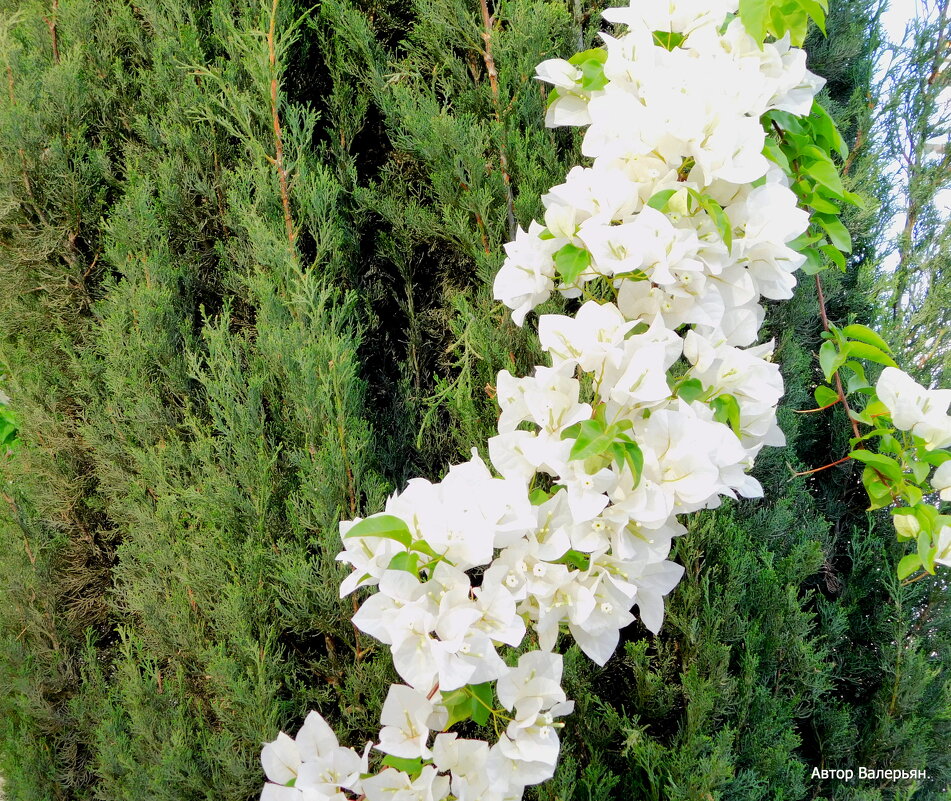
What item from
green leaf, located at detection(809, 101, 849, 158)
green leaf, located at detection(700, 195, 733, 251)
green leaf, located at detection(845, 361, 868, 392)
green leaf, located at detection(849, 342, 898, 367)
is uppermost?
green leaf, located at detection(809, 101, 849, 158)

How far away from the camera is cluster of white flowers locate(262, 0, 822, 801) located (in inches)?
35.4

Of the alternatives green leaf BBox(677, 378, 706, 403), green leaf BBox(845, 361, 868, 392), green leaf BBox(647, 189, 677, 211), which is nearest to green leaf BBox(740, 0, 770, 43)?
green leaf BBox(647, 189, 677, 211)

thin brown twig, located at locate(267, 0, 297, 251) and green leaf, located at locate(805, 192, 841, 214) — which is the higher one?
thin brown twig, located at locate(267, 0, 297, 251)

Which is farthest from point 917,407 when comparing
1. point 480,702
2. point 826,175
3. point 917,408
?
point 480,702

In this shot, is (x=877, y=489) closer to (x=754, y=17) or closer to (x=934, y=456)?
(x=934, y=456)

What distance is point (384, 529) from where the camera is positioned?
33.7 inches

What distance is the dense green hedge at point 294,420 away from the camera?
61.3 inches

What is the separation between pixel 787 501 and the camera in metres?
1.80

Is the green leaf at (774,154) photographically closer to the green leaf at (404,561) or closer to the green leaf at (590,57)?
the green leaf at (590,57)

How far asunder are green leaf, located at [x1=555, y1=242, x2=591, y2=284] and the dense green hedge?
1.75 ft

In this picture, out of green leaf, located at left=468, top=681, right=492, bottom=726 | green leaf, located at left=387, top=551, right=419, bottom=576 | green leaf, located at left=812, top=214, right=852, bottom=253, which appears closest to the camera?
green leaf, located at left=387, top=551, right=419, bottom=576

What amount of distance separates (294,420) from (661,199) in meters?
0.92

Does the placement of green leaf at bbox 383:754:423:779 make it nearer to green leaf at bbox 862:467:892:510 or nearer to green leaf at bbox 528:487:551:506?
green leaf at bbox 528:487:551:506

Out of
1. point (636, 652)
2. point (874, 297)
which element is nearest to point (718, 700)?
point (636, 652)
